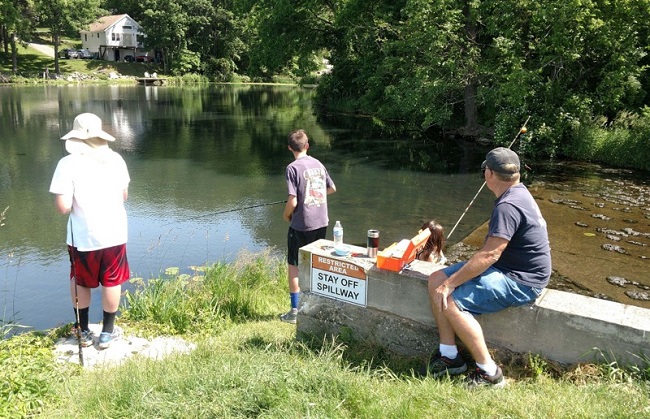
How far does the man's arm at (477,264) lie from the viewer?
3.48 m

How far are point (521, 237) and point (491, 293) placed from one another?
42 cm

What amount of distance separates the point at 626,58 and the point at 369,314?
16.2 meters

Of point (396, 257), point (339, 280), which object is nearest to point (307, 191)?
point (339, 280)

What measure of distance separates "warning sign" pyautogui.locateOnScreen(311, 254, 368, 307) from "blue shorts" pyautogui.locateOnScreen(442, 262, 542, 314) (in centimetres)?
85

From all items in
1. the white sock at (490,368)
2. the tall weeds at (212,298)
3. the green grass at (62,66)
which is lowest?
the tall weeds at (212,298)

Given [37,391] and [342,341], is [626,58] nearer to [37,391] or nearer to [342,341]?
[342,341]

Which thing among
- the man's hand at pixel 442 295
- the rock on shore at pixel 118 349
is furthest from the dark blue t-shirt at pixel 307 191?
the man's hand at pixel 442 295

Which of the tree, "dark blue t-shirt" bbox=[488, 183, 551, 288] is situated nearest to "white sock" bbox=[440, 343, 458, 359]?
"dark blue t-shirt" bbox=[488, 183, 551, 288]

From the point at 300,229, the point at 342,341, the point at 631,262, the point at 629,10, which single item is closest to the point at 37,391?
the point at 342,341

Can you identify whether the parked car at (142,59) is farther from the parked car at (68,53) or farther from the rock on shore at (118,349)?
the rock on shore at (118,349)

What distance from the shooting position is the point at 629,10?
15898 mm

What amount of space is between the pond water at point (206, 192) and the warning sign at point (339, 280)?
315cm

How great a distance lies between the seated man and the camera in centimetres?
351

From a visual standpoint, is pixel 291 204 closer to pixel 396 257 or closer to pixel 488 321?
pixel 396 257
